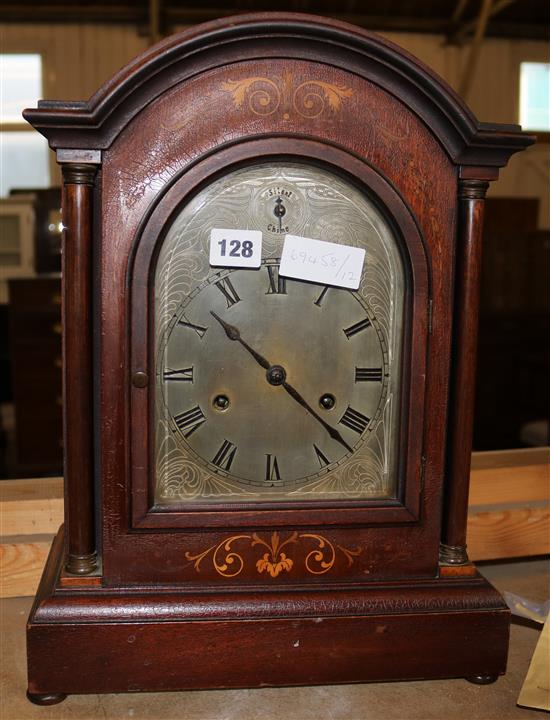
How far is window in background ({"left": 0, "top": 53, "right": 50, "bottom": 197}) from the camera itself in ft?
17.3

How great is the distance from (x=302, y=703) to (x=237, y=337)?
462mm

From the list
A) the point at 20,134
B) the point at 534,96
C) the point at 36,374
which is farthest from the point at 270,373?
the point at 534,96

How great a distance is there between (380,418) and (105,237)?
0.41m

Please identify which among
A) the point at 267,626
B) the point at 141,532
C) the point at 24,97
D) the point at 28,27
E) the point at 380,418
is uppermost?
the point at 28,27

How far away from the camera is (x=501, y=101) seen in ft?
18.6

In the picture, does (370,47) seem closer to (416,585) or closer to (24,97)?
(416,585)

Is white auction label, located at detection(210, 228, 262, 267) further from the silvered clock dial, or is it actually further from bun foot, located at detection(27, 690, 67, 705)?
bun foot, located at detection(27, 690, 67, 705)

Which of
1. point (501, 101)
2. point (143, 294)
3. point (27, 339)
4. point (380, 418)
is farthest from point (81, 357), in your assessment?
point (501, 101)

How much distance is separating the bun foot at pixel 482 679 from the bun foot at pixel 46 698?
52 cm

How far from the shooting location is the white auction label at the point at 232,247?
0.98 meters

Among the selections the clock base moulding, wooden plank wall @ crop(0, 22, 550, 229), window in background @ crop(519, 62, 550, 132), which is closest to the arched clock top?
the clock base moulding

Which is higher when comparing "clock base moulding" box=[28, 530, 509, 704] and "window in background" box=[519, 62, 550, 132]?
"window in background" box=[519, 62, 550, 132]

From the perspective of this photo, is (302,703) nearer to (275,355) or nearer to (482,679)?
(482,679)

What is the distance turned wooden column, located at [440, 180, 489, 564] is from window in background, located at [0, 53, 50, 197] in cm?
472
